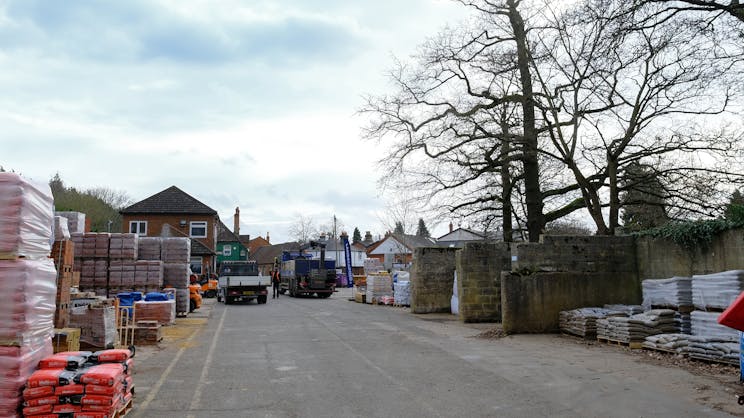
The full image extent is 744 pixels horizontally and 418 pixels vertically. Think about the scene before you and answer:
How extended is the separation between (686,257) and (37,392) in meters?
13.6

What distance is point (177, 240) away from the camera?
21.7 meters

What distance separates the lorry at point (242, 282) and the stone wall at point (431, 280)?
1067cm

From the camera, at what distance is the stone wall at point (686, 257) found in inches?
476

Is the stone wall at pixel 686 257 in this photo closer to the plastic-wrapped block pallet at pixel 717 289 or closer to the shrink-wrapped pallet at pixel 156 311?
the plastic-wrapped block pallet at pixel 717 289

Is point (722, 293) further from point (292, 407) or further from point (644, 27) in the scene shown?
point (292, 407)

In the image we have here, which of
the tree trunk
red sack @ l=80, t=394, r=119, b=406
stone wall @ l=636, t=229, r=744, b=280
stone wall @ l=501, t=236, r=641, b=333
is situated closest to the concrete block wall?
stone wall @ l=501, t=236, r=641, b=333

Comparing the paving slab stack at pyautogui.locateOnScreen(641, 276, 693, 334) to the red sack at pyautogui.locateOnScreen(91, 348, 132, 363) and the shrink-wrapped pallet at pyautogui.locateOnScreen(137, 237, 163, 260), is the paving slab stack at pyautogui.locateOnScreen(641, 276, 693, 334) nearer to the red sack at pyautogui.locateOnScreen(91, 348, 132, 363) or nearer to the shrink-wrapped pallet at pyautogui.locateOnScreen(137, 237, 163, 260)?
the red sack at pyautogui.locateOnScreen(91, 348, 132, 363)

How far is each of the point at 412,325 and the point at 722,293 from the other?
374 inches

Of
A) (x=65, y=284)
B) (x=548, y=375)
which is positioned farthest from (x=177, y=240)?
(x=548, y=375)

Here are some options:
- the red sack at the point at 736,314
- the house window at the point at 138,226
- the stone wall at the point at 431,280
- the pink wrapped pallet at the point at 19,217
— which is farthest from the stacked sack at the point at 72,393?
the house window at the point at 138,226

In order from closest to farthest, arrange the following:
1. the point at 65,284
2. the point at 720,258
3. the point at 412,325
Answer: the point at 65,284 < the point at 720,258 < the point at 412,325

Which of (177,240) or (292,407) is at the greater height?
(177,240)

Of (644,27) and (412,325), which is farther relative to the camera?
(412,325)

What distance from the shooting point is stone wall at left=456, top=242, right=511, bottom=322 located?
1930cm
